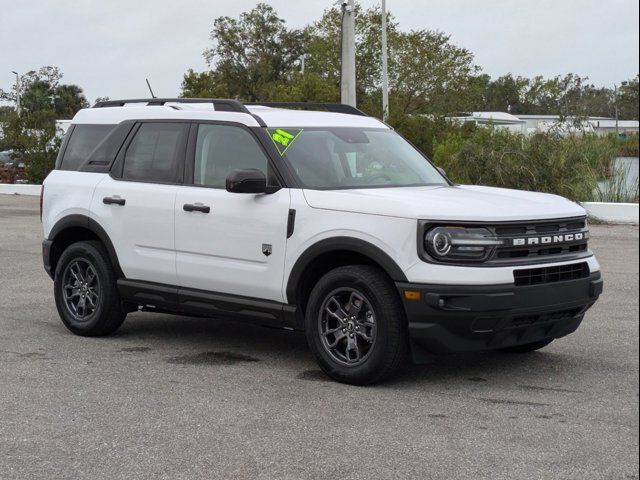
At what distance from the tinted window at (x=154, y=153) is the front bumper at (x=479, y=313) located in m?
2.43

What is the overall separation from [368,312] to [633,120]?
5.27m

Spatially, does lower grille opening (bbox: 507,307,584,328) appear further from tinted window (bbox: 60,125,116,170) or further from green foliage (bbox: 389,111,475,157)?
green foliage (bbox: 389,111,475,157)

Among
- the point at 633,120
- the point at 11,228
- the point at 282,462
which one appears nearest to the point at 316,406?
the point at 282,462

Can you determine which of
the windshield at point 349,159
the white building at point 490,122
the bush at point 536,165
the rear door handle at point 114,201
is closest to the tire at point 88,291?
the rear door handle at point 114,201

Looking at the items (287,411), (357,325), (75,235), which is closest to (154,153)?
(75,235)

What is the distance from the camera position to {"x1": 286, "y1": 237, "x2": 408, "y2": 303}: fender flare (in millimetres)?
6098

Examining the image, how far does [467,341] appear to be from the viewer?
6.03 m

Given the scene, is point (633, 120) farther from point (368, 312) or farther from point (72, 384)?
point (72, 384)

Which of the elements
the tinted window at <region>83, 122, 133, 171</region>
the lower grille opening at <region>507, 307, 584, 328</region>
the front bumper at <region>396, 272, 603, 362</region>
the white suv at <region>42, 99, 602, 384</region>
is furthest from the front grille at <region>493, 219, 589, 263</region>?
the tinted window at <region>83, 122, 133, 171</region>

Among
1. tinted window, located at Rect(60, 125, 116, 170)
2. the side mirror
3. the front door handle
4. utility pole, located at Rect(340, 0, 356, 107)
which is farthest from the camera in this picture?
utility pole, located at Rect(340, 0, 356, 107)

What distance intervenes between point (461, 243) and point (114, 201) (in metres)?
3.14

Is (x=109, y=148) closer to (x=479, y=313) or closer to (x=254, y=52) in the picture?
(x=479, y=313)

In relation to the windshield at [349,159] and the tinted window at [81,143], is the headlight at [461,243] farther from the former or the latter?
the tinted window at [81,143]

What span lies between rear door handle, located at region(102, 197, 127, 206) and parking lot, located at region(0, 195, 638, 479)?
1.13 m
